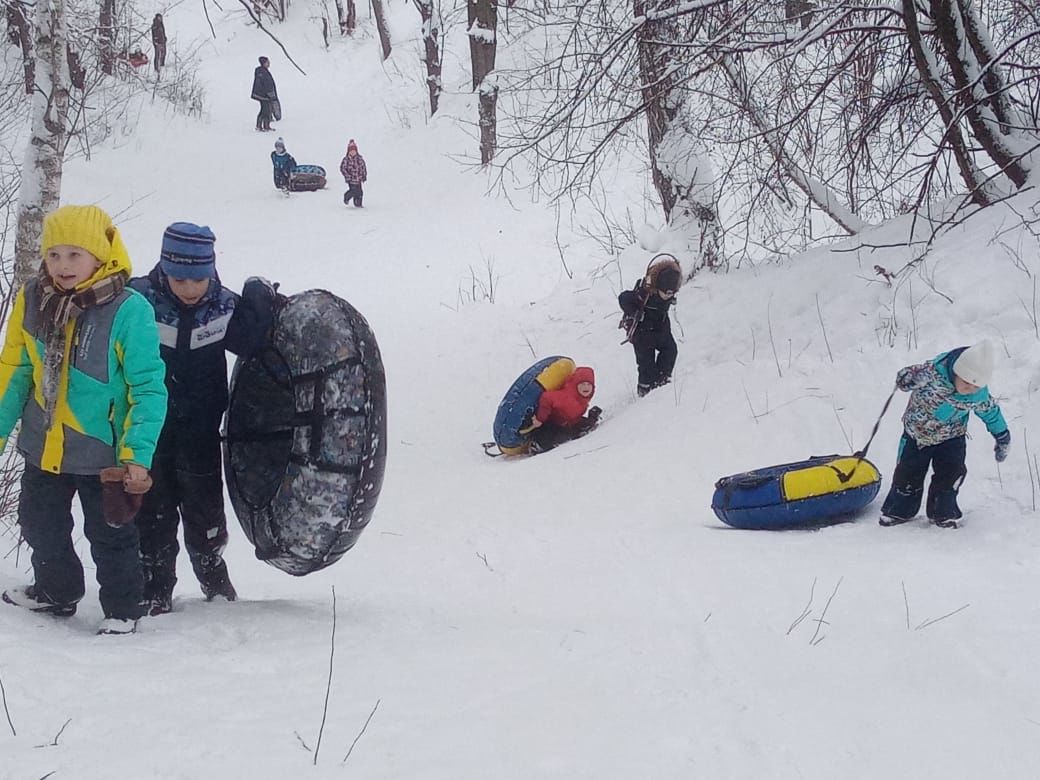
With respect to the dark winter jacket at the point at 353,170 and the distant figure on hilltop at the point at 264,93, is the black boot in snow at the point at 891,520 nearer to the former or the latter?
the dark winter jacket at the point at 353,170

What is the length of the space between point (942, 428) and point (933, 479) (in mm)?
293

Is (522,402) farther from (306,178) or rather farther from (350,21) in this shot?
(350,21)

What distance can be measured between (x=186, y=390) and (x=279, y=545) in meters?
0.69

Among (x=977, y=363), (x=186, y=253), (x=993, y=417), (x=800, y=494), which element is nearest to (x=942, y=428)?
(x=993, y=417)

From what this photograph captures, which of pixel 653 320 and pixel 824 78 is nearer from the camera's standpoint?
pixel 824 78

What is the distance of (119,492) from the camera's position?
2.74m

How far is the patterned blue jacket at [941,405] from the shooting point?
427cm

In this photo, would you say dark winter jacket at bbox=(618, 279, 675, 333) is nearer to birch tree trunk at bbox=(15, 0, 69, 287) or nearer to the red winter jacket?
the red winter jacket

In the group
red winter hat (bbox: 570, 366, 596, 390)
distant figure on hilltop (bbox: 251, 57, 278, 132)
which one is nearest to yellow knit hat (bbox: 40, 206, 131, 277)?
red winter hat (bbox: 570, 366, 596, 390)

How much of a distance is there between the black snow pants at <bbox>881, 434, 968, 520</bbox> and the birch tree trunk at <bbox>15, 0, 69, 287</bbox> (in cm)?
644

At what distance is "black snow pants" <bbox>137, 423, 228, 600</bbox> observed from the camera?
3195 millimetres

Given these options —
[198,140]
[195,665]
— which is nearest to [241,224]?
[198,140]

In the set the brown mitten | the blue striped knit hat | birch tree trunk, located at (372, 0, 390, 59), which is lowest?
the brown mitten

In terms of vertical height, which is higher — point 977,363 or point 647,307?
point 647,307
